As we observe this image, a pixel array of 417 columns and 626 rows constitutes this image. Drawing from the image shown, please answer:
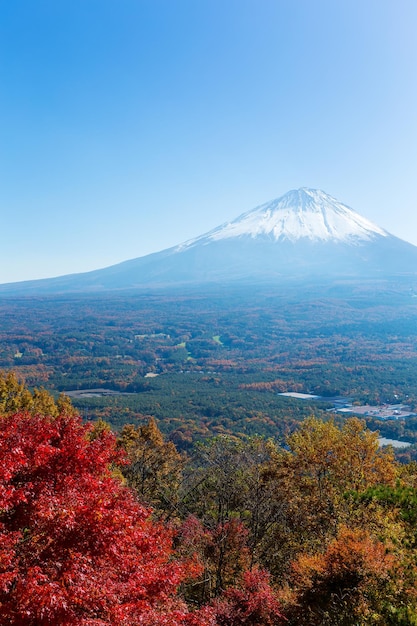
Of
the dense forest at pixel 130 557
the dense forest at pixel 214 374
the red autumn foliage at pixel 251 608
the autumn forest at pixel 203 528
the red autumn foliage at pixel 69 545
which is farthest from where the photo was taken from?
the dense forest at pixel 214 374

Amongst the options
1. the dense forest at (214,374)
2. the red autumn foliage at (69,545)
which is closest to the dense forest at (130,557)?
the red autumn foliage at (69,545)

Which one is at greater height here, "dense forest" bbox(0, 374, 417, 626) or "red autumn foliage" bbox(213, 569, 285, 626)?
"dense forest" bbox(0, 374, 417, 626)

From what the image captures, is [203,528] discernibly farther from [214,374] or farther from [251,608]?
[214,374]

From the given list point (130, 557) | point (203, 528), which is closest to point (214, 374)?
point (203, 528)

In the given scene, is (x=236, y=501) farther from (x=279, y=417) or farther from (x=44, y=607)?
(x=279, y=417)

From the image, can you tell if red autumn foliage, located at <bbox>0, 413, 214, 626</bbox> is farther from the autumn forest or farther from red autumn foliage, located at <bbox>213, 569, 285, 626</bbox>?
red autumn foliage, located at <bbox>213, 569, 285, 626</bbox>

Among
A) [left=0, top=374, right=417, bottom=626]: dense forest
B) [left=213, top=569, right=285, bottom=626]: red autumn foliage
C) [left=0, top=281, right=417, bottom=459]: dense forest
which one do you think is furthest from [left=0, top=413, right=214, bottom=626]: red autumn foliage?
[left=0, top=281, right=417, bottom=459]: dense forest

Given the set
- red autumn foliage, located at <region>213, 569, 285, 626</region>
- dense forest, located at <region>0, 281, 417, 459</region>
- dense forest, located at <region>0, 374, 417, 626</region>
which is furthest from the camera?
dense forest, located at <region>0, 281, 417, 459</region>

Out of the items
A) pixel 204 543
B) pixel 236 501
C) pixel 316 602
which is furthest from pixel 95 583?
pixel 236 501

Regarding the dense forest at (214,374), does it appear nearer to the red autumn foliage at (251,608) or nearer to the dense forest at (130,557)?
the dense forest at (130,557)
